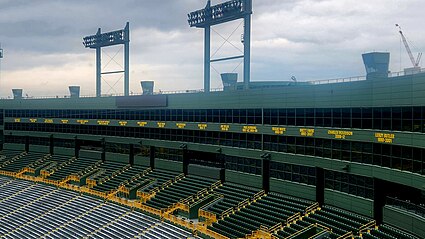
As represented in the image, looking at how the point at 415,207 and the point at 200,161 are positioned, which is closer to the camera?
the point at 415,207

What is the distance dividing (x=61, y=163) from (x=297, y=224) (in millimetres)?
39138

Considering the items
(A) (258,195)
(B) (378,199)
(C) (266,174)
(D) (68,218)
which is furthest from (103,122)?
(B) (378,199)

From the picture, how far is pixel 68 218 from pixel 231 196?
17026 mm

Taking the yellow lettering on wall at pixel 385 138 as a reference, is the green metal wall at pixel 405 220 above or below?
below

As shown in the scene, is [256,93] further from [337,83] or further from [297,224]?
[297,224]

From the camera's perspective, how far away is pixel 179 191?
4622 centimetres

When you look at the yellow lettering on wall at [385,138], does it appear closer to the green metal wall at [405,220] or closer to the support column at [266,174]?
the green metal wall at [405,220]

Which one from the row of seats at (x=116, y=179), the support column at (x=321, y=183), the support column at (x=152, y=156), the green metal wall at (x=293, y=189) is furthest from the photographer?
the support column at (x=152, y=156)

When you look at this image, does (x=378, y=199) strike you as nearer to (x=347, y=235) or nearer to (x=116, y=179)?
(x=347, y=235)

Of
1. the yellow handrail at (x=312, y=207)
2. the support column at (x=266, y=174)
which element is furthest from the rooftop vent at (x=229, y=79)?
the yellow handrail at (x=312, y=207)

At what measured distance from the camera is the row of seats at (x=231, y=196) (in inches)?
1591

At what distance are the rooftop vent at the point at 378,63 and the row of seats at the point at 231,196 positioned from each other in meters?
13.9

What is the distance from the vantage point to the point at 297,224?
33.8m

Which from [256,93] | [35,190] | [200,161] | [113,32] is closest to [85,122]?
[35,190]
